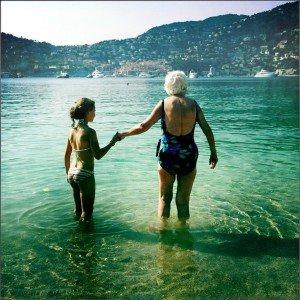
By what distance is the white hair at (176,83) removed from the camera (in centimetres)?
513

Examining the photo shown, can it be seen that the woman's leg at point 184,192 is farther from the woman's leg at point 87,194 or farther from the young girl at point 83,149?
the woman's leg at point 87,194

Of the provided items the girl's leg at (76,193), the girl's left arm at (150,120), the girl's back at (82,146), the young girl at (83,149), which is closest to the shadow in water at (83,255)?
the girl's leg at (76,193)

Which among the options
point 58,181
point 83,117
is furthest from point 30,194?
point 83,117

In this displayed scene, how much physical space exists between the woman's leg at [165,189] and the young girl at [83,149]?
943 mm

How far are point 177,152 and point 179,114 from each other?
580 mm

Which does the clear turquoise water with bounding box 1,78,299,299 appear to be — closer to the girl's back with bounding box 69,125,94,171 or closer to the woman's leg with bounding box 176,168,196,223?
the woman's leg with bounding box 176,168,196,223

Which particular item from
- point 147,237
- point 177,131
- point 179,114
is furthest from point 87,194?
point 179,114

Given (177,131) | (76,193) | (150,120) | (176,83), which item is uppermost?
(176,83)

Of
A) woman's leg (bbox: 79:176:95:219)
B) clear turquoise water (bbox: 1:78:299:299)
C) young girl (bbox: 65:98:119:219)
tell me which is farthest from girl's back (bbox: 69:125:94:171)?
clear turquoise water (bbox: 1:78:299:299)

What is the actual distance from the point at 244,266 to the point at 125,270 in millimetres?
1607

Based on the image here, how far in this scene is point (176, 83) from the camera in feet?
16.9

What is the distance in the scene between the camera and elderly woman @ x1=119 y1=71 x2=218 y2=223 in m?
5.19

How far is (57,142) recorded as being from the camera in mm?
15547

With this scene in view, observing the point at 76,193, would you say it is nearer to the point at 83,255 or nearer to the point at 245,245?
A: the point at 83,255
